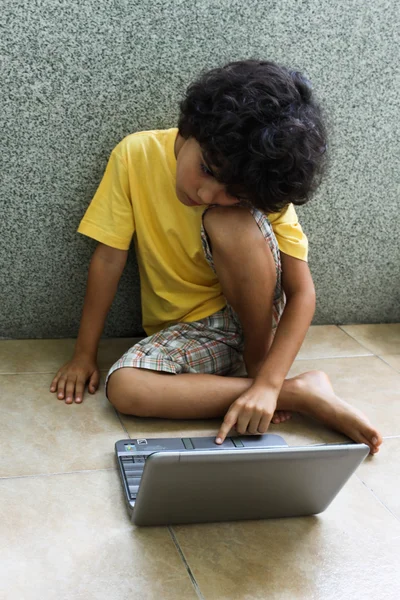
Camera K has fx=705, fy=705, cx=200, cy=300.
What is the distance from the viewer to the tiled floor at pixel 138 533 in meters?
0.78

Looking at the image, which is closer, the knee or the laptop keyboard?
the laptop keyboard

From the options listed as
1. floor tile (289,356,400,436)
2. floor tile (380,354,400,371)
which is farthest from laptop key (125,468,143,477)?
floor tile (380,354,400,371)

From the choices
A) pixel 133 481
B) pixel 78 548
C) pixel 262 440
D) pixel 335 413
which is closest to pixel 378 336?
pixel 335 413

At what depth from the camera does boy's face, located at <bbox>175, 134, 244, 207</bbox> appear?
100 centimetres

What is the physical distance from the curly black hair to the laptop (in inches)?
14.2

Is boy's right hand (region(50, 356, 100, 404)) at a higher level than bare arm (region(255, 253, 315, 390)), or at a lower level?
lower

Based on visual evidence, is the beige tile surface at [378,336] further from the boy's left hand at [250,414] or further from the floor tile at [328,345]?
the boy's left hand at [250,414]

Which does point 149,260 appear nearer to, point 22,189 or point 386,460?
point 22,189

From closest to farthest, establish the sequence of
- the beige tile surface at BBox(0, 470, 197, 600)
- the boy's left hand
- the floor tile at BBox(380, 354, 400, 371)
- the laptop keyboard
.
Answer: the beige tile surface at BBox(0, 470, 197, 600) < the laptop keyboard < the boy's left hand < the floor tile at BBox(380, 354, 400, 371)

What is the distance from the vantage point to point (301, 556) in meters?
0.85

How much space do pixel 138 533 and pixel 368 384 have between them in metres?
0.61

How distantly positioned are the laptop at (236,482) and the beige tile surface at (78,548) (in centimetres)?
3

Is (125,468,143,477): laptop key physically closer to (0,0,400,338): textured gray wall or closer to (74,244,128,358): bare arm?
(74,244,128,358): bare arm

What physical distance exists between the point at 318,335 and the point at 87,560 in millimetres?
821
